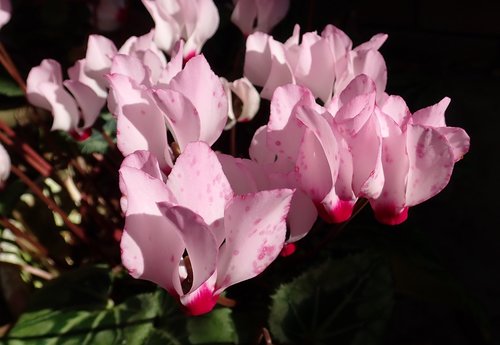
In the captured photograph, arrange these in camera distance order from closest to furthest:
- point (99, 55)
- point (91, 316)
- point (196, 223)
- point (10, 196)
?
point (196, 223) < point (99, 55) < point (91, 316) < point (10, 196)

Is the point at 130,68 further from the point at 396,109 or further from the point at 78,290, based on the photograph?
the point at 78,290

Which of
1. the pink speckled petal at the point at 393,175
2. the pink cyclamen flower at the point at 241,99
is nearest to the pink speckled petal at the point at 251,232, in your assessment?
the pink speckled petal at the point at 393,175

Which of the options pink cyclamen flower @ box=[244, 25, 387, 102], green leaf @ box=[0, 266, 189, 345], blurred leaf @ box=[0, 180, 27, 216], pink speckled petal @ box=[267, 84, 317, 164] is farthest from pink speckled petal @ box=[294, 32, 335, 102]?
blurred leaf @ box=[0, 180, 27, 216]

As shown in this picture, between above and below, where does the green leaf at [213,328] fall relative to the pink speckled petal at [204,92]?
below

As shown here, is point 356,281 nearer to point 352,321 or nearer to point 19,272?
point 352,321

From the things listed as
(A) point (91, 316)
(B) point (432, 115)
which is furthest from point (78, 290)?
(B) point (432, 115)

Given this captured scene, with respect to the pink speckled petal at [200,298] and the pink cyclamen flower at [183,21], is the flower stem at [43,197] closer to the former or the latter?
the pink cyclamen flower at [183,21]

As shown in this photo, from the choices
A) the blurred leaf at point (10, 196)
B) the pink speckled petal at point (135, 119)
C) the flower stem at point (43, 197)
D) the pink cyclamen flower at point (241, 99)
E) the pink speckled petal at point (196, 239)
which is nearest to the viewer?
the pink speckled petal at point (196, 239)
